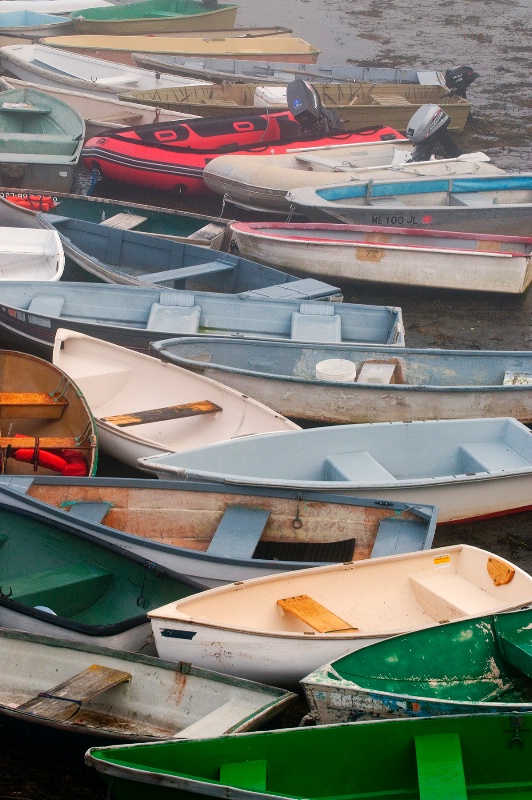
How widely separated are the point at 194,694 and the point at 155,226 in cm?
805

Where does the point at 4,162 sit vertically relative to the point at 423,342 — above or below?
above

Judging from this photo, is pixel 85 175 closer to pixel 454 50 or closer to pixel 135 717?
pixel 135 717

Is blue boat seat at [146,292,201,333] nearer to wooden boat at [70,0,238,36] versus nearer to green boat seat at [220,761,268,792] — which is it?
green boat seat at [220,761,268,792]

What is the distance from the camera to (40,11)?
921 inches

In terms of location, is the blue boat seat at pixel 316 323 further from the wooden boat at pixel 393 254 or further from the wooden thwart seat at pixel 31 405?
the wooden thwart seat at pixel 31 405

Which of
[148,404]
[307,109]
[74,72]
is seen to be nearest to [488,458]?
[148,404]

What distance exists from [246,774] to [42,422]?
4.18 metres

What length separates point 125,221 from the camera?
476 inches

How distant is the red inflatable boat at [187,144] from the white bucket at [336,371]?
20.0 ft

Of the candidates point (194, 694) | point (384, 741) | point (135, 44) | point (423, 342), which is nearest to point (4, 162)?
point (423, 342)

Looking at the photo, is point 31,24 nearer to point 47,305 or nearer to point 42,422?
point 47,305

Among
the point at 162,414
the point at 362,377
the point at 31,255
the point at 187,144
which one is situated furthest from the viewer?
the point at 187,144

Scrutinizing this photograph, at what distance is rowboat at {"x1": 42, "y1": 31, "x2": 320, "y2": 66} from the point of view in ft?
63.6

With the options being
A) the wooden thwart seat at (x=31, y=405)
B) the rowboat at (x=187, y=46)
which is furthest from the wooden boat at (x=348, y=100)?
the wooden thwart seat at (x=31, y=405)
